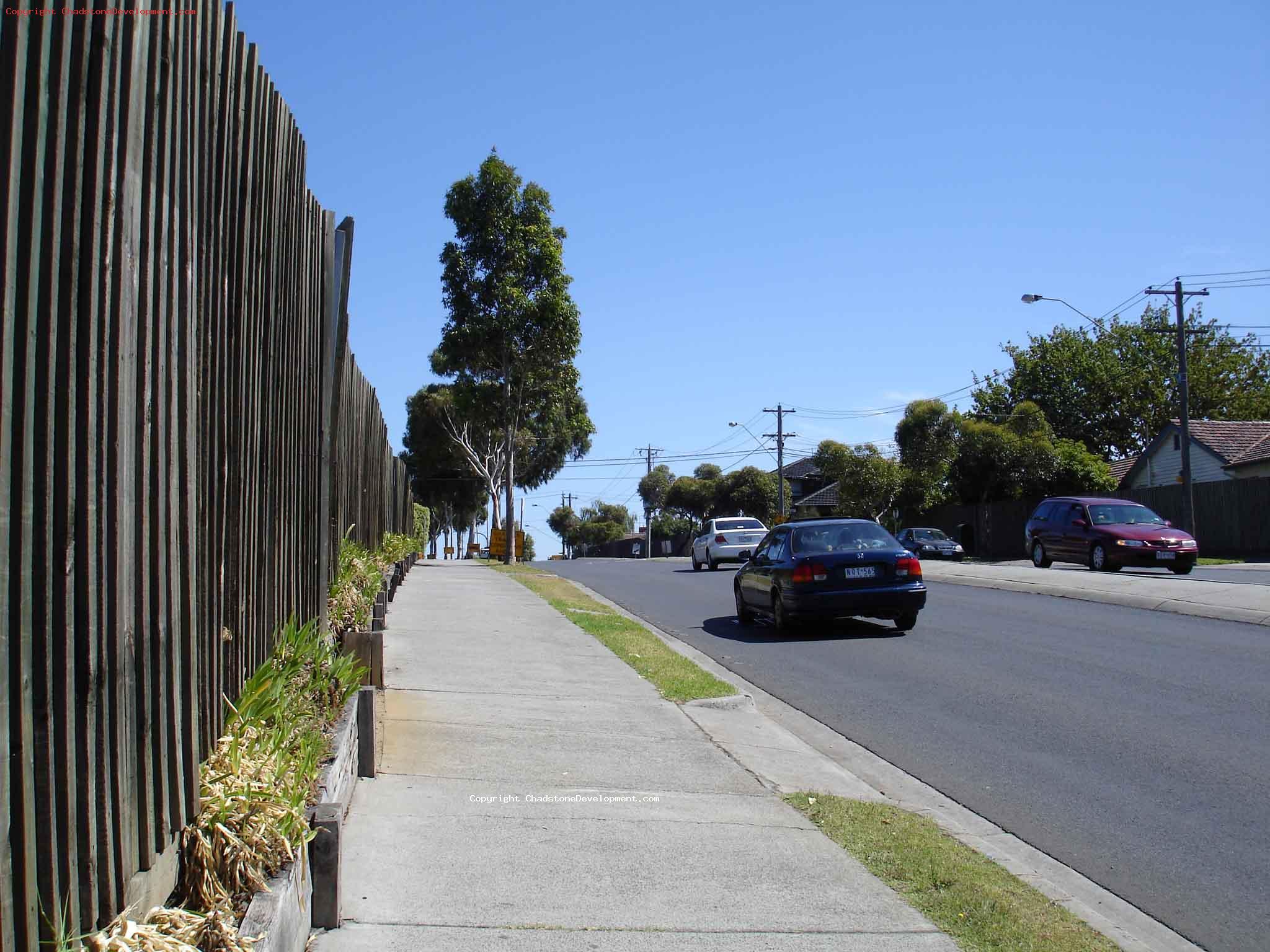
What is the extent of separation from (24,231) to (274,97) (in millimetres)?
3384

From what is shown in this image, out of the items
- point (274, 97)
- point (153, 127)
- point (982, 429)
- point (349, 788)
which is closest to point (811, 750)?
point (349, 788)

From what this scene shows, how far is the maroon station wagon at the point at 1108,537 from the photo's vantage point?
70.9 feet

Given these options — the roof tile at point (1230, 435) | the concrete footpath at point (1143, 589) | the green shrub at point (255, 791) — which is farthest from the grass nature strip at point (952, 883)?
the roof tile at point (1230, 435)

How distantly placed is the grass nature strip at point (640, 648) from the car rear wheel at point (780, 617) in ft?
4.92

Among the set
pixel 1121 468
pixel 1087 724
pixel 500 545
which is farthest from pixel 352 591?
pixel 1121 468

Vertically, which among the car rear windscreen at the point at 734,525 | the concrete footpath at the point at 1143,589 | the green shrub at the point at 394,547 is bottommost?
the concrete footpath at the point at 1143,589

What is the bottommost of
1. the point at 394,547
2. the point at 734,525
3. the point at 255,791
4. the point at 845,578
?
the point at 255,791

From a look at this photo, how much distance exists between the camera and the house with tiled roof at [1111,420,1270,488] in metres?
39.3

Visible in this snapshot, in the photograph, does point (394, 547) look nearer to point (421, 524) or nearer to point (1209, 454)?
point (421, 524)

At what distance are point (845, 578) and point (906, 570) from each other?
757 mm

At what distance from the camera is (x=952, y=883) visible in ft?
16.1

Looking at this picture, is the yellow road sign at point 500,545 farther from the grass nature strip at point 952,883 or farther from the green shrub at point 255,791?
the green shrub at point 255,791

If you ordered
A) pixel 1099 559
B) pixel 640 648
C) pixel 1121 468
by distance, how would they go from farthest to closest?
pixel 1121 468 < pixel 1099 559 < pixel 640 648

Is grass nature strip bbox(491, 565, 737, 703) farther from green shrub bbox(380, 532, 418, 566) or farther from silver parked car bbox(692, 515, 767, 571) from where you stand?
silver parked car bbox(692, 515, 767, 571)
